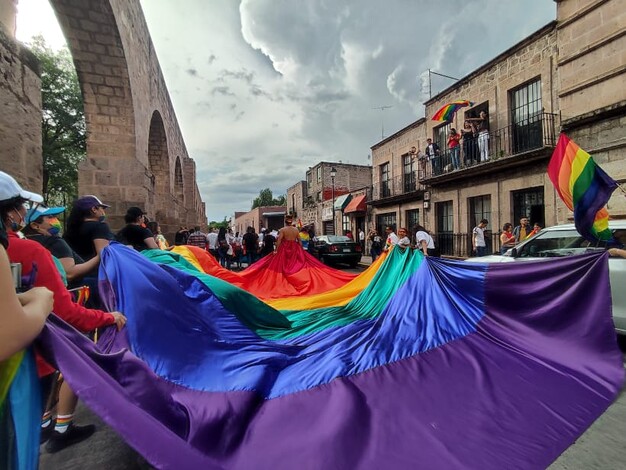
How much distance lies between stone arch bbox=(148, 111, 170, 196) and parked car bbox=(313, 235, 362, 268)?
6604 mm

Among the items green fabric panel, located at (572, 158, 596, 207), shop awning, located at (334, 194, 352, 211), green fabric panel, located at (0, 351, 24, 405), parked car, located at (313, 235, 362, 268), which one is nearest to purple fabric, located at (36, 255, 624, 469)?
green fabric panel, located at (0, 351, 24, 405)

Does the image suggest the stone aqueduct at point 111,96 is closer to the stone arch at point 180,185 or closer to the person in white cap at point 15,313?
the person in white cap at point 15,313

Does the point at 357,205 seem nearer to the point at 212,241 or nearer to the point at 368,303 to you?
the point at 212,241

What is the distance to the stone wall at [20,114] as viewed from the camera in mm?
3809

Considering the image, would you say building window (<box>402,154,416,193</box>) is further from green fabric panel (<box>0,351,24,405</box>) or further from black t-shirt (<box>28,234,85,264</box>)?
green fabric panel (<box>0,351,24,405</box>)

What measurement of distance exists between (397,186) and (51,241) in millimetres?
18787

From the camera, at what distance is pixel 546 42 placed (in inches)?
443

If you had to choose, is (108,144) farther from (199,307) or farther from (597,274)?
(597,274)

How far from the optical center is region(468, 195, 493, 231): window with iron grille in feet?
46.2

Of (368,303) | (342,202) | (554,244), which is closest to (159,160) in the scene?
(368,303)

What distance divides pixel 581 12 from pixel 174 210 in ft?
49.1

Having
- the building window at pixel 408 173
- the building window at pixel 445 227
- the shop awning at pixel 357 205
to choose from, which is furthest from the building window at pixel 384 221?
the building window at pixel 445 227

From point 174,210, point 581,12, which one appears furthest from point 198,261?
point 581,12

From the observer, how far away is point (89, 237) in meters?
3.20
